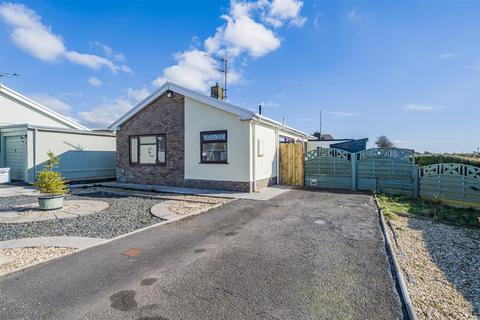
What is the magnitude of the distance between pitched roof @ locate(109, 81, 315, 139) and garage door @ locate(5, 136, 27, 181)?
4.83 meters

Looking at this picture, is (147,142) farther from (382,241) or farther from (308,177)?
(382,241)

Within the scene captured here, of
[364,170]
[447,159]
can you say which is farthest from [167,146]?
[447,159]

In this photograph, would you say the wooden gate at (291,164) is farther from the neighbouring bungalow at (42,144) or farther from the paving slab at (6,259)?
the neighbouring bungalow at (42,144)

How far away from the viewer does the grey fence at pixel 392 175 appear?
27.2 feet

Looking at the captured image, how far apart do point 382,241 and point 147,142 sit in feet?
38.9

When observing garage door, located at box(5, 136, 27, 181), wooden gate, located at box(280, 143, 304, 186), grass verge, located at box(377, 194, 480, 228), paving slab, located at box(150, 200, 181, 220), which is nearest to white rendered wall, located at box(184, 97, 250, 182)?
paving slab, located at box(150, 200, 181, 220)

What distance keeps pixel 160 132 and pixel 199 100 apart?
3.00 m

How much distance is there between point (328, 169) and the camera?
39.0 feet

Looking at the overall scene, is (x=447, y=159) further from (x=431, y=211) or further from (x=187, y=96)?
(x=187, y=96)

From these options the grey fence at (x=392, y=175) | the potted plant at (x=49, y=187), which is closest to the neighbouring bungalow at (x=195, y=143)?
the grey fence at (x=392, y=175)

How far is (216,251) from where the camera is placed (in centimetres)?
457

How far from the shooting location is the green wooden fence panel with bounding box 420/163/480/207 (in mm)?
8047

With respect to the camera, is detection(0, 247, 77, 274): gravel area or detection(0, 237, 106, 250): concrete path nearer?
detection(0, 247, 77, 274): gravel area

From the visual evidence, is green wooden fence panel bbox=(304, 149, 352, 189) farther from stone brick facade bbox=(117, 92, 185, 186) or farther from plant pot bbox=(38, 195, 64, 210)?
plant pot bbox=(38, 195, 64, 210)
